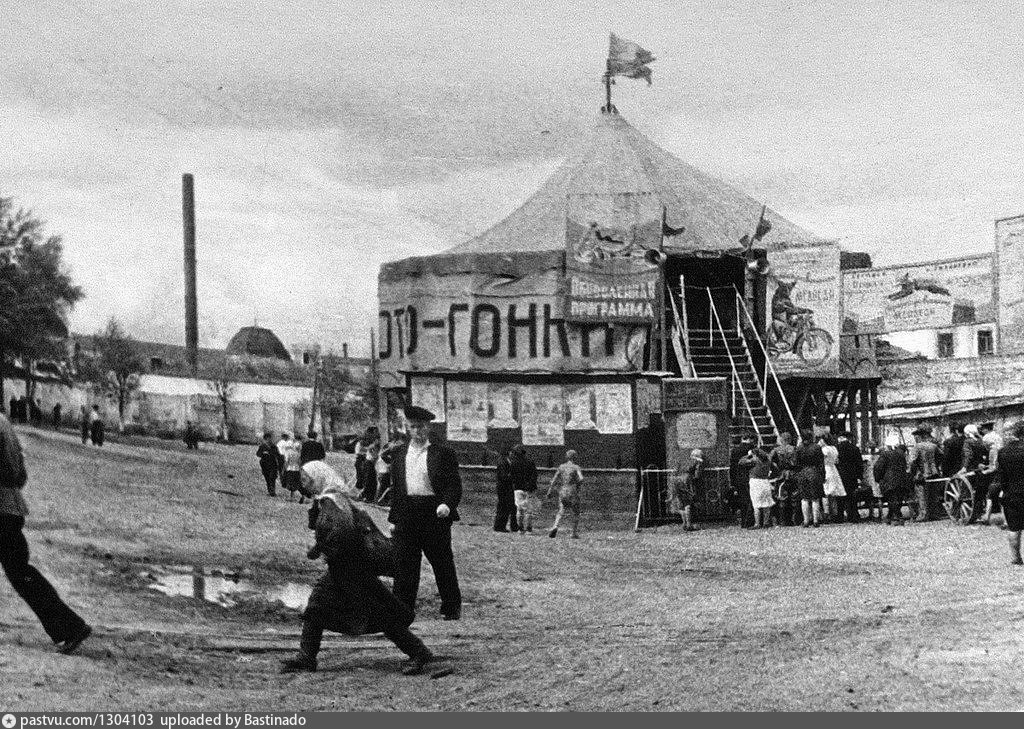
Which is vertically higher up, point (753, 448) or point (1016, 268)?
point (1016, 268)

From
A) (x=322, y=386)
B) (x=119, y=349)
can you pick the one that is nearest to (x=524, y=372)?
(x=119, y=349)

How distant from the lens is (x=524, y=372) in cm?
2581

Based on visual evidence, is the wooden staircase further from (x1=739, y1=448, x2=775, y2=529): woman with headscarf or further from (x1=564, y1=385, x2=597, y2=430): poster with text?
(x1=739, y1=448, x2=775, y2=529): woman with headscarf

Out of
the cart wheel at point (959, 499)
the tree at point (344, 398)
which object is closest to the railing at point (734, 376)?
the cart wheel at point (959, 499)

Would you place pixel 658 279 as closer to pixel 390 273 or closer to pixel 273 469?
pixel 390 273

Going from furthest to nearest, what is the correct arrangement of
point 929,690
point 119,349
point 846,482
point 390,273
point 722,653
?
point 119,349 < point 390,273 < point 846,482 < point 722,653 < point 929,690

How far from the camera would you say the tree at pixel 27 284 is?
1046 inches

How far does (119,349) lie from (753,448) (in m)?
42.9

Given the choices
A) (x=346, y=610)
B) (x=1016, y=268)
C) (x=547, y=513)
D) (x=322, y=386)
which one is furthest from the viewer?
(x=322, y=386)

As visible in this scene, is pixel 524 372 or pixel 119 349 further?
pixel 119 349

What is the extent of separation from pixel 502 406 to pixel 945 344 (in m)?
43.8

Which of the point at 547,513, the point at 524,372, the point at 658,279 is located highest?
the point at 658,279

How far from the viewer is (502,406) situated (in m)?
26.0

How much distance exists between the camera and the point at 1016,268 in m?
33.0
